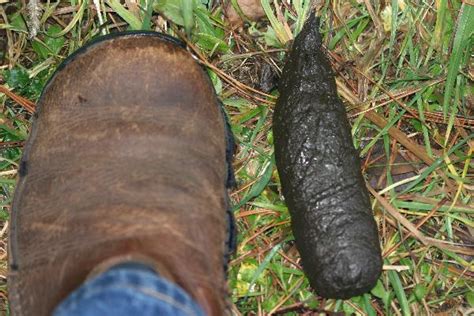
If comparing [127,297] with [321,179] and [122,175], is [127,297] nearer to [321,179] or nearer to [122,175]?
[122,175]

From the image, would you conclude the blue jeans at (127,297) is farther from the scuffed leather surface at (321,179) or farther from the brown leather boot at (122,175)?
the scuffed leather surface at (321,179)

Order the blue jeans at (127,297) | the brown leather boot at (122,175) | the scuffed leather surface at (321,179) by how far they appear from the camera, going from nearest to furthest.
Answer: the blue jeans at (127,297) → the brown leather boot at (122,175) → the scuffed leather surface at (321,179)

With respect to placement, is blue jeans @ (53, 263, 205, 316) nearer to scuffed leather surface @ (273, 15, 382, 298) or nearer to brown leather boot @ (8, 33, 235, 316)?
brown leather boot @ (8, 33, 235, 316)

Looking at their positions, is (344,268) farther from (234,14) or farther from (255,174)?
(234,14)

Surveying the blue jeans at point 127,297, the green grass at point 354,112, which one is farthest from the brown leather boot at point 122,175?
the green grass at point 354,112

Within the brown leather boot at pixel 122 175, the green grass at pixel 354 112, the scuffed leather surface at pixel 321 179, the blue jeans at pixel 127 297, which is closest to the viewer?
the blue jeans at pixel 127 297

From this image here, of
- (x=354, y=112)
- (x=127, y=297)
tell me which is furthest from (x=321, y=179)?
(x=127, y=297)
